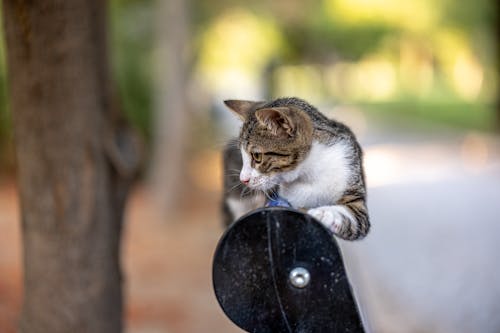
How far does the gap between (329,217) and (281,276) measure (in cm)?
25

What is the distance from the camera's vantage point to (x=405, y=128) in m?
24.5

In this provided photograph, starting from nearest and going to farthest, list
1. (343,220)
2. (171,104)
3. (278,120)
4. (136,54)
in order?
(343,220) → (278,120) → (171,104) → (136,54)

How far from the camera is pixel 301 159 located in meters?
2.41

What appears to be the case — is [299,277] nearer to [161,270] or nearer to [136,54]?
[161,270]

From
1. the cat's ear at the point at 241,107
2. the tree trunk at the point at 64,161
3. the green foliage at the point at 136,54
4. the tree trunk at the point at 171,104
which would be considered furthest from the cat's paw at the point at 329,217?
the green foliage at the point at 136,54

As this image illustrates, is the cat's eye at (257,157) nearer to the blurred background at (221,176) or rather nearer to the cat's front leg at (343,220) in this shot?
the cat's front leg at (343,220)

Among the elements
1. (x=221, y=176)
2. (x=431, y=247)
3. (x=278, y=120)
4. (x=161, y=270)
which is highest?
(x=278, y=120)

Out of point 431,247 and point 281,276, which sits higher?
point 281,276

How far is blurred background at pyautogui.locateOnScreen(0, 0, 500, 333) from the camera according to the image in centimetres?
691

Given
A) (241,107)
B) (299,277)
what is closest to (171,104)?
(241,107)

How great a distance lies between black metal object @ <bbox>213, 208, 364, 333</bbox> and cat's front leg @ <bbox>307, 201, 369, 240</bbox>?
0.28ft

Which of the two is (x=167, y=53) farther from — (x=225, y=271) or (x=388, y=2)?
(x=388, y=2)

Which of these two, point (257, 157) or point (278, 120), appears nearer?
point (278, 120)

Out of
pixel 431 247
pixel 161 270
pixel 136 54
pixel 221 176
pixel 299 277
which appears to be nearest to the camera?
pixel 299 277
